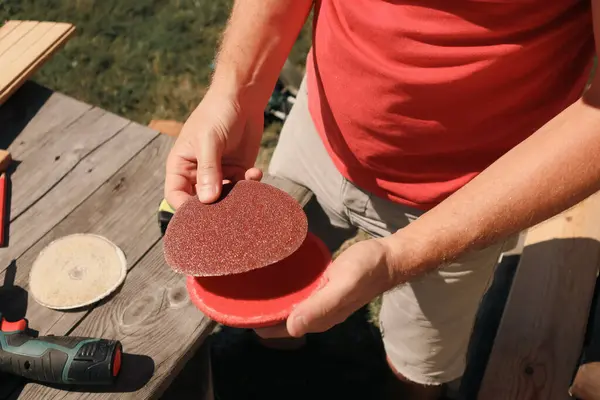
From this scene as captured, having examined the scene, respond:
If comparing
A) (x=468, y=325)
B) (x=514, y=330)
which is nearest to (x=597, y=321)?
(x=514, y=330)

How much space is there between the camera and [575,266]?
2.34 metres

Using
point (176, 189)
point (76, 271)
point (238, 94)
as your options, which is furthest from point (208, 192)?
point (76, 271)

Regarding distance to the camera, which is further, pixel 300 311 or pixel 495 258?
pixel 495 258

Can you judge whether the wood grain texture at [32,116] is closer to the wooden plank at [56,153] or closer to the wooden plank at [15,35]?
the wooden plank at [56,153]

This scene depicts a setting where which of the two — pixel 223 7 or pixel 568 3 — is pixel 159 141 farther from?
pixel 223 7

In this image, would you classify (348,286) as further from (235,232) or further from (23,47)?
(23,47)

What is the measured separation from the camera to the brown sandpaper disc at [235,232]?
1289mm

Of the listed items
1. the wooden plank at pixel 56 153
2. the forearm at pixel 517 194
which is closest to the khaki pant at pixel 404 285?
the forearm at pixel 517 194

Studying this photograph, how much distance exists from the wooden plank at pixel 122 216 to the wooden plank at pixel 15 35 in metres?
0.80

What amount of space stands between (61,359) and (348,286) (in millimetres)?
831

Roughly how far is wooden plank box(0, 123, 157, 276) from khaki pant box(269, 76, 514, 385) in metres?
0.61

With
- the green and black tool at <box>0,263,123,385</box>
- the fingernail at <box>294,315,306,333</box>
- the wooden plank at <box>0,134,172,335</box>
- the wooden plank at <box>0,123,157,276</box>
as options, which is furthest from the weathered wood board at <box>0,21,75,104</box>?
the fingernail at <box>294,315,306,333</box>

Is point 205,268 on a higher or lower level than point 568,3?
lower

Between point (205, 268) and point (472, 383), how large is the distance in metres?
1.45
